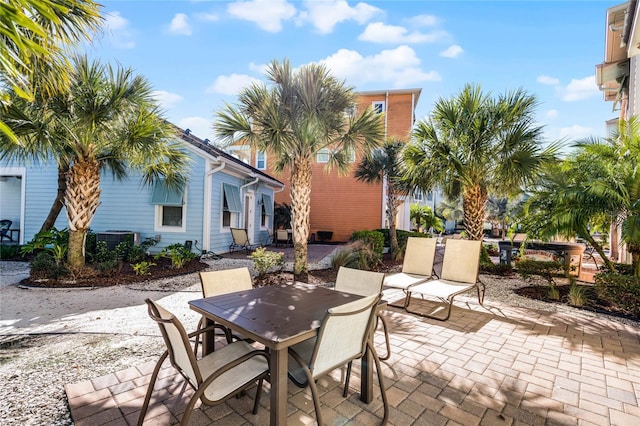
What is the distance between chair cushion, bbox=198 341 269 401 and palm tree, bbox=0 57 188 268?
19.0ft

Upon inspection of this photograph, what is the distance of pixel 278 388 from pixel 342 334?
0.54 m

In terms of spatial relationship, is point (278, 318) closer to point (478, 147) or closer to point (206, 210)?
point (478, 147)

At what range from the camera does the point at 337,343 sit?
83.3 inches

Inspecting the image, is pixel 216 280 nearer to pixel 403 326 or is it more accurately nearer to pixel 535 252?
pixel 403 326

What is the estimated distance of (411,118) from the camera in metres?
19.0

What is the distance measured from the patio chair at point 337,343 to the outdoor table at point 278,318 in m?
0.13

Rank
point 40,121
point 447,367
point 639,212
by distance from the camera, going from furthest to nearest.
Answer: point 40,121 → point 639,212 → point 447,367

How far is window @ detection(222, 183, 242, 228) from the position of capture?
11.6 meters

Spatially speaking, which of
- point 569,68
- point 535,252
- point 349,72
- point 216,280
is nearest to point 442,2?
point 349,72

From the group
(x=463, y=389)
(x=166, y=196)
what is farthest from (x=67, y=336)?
(x=166, y=196)

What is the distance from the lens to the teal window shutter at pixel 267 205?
15.4m

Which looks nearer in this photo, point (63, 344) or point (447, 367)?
point (447, 367)

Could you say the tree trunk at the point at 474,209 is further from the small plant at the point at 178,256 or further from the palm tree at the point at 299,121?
the small plant at the point at 178,256

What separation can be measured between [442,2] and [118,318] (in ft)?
29.5
